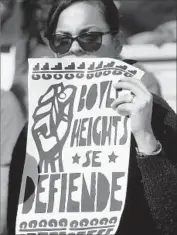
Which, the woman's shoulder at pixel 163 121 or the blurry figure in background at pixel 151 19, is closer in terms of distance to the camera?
the woman's shoulder at pixel 163 121

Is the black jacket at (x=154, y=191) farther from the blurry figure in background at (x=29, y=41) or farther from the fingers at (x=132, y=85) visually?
the blurry figure in background at (x=29, y=41)

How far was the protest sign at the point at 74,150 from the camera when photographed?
71cm

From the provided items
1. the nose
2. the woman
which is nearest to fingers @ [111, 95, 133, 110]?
the woman

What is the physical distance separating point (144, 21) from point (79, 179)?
1.13 feet

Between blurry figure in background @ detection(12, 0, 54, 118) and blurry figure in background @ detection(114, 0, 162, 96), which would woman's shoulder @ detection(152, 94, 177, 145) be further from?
blurry figure in background @ detection(12, 0, 54, 118)

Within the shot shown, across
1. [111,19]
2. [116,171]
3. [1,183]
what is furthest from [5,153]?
[111,19]

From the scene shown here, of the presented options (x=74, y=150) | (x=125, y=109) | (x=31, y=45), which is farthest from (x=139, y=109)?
(x=31, y=45)

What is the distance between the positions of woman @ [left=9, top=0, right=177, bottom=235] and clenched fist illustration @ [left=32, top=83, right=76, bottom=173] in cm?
4

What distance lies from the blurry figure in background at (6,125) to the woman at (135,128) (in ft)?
0.05

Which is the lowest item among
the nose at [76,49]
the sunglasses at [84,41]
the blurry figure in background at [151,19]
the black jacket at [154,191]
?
the black jacket at [154,191]

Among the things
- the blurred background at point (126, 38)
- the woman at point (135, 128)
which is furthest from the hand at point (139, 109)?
Answer: the blurred background at point (126, 38)

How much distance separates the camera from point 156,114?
709 mm

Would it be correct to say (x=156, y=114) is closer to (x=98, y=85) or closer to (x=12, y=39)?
(x=98, y=85)

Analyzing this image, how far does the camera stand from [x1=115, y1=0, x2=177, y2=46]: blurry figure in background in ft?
2.72
